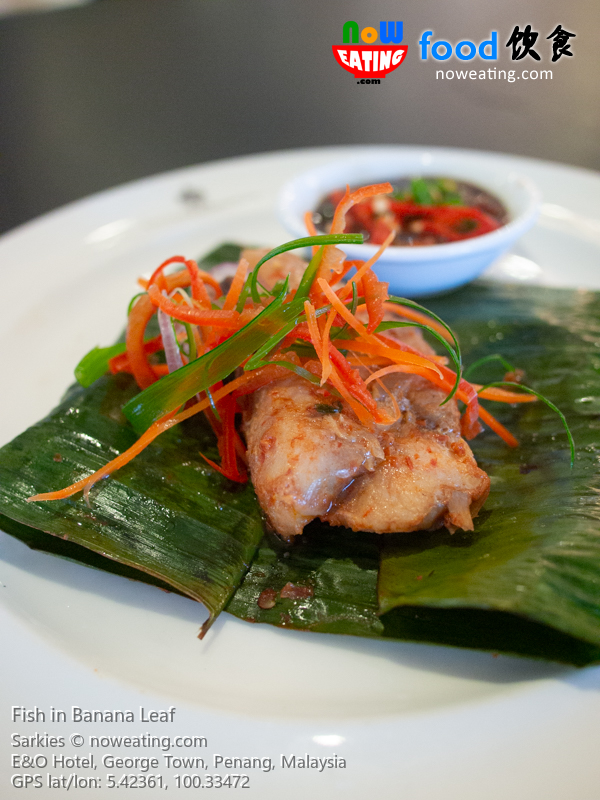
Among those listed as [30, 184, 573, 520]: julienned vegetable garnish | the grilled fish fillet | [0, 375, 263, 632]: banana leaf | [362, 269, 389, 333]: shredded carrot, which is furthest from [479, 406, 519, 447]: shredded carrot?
[0, 375, 263, 632]: banana leaf

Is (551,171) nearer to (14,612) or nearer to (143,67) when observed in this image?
(14,612)

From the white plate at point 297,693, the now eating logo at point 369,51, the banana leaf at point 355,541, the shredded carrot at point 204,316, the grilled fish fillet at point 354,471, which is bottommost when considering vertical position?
the white plate at point 297,693

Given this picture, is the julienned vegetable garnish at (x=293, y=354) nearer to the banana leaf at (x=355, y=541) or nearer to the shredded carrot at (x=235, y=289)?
the shredded carrot at (x=235, y=289)

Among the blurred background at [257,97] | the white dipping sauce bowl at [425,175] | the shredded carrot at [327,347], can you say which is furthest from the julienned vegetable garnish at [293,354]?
the blurred background at [257,97]

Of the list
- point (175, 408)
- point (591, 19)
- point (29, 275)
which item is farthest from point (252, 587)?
point (591, 19)

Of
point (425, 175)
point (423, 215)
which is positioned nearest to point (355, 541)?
point (423, 215)

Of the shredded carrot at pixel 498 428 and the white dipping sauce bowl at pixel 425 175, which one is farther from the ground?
the white dipping sauce bowl at pixel 425 175

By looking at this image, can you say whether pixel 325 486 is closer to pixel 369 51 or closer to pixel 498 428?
pixel 498 428
